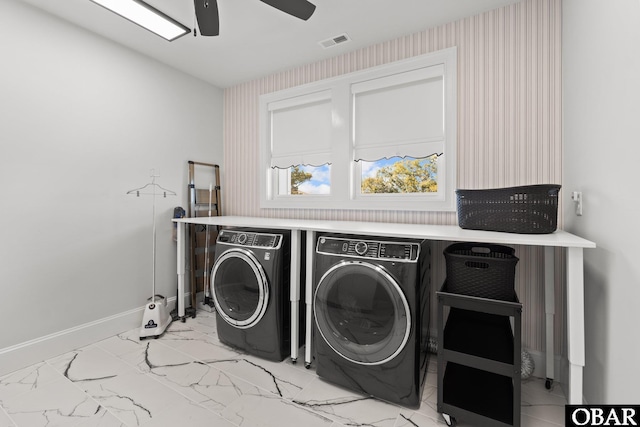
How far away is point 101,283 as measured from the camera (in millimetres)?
2441

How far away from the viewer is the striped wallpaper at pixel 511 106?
1898 millimetres

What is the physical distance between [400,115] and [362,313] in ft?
5.54

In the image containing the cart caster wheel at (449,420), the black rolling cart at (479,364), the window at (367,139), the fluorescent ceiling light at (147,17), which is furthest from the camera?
the window at (367,139)

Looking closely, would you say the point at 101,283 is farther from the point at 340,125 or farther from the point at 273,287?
the point at 340,125

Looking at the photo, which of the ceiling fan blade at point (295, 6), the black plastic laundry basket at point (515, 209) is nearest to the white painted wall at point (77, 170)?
the ceiling fan blade at point (295, 6)

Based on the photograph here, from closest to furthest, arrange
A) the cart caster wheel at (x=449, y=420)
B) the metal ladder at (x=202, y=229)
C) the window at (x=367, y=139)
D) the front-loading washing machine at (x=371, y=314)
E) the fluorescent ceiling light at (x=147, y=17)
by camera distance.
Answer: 1. the cart caster wheel at (x=449, y=420)
2. the front-loading washing machine at (x=371, y=314)
3. the fluorescent ceiling light at (x=147, y=17)
4. the window at (x=367, y=139)
5. the metal ladder at (x=202, y=229)

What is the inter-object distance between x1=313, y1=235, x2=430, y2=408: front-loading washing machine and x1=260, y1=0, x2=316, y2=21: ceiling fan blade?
1.36 meters

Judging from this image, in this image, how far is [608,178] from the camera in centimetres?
121

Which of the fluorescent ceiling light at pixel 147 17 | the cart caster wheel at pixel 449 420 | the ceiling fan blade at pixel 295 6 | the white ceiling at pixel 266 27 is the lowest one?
the cart caster wheel at pixel 449 420

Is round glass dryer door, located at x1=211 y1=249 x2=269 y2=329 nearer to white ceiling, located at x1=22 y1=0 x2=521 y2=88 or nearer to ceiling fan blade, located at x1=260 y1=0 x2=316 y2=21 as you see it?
ceiling fan blade, located at x1=260 y1=0 x2=316 y2=21

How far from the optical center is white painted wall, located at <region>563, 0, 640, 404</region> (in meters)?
1.02

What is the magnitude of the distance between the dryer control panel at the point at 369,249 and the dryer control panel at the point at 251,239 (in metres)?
0.37

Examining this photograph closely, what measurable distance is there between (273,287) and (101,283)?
161 centimetres

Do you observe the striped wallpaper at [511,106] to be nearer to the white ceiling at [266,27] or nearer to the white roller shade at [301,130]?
the white ceiling at [266,27]
